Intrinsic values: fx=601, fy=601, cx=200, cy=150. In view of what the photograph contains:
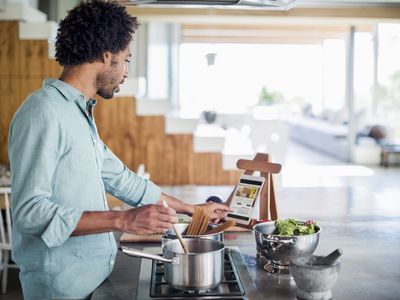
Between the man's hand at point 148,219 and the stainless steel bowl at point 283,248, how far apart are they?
0.42m

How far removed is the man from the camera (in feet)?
4.80

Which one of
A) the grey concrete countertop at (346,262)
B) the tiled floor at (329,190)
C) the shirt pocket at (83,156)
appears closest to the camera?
the shirt pocket at (83,156)

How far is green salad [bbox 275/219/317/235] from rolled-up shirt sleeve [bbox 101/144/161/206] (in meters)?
0.45

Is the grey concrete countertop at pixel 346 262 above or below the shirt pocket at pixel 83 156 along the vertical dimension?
below

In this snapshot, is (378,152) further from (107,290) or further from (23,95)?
(107,290)

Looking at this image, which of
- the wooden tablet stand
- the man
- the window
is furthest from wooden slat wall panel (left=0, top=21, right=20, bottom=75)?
the window

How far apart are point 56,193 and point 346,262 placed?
1004 millimetres

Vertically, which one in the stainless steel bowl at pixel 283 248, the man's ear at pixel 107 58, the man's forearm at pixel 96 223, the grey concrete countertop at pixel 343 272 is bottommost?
the grey concrete countertop at pixel 343 272

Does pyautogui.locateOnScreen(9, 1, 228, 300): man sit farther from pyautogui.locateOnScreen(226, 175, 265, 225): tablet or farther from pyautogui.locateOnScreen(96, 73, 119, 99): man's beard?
pyautogui.locateOnScreen(226, 175, 265, 225): tablet

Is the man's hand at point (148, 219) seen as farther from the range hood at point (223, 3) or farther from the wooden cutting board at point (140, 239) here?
the range hood at point (223, 3)

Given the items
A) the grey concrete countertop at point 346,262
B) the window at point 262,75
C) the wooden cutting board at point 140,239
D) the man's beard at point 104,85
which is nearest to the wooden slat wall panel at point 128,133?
the grey concrete countertop at point 346,262

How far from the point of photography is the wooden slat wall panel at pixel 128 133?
570 cm

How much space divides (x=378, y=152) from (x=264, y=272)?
8.41 meters

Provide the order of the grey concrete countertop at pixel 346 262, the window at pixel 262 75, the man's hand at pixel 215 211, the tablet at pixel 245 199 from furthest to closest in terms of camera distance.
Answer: the window at pixel 262 75, the tablet at pixel 245 199, the man's hand at pixel 215 211, the grey concrete countertop at pixel 346 262
